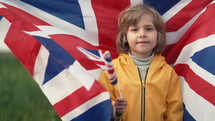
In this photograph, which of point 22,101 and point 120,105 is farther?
point 22,101

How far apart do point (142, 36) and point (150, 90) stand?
0.34 meters

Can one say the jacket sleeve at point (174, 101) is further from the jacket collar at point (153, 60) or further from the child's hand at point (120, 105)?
the child's hand at point (120, 105)

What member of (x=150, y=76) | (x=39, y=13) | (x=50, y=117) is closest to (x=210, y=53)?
(x=150, y=76)

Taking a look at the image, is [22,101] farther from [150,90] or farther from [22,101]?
[150,90]

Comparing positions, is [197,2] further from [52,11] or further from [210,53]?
[52,11]

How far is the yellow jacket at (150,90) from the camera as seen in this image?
3.23 meters

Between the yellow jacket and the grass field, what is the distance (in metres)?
1.65

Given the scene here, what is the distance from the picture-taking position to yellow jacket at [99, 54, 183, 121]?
10.6 ft

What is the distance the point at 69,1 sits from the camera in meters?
3.57

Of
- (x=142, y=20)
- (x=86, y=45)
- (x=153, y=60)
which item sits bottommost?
(x=153, y=60)

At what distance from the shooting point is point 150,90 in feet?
10.6

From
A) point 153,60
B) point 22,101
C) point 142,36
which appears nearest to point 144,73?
point 153,60

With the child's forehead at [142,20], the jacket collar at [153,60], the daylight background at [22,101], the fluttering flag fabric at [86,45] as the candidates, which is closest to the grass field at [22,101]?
the daylight background at [22,101]

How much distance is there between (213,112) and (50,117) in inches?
80.6
